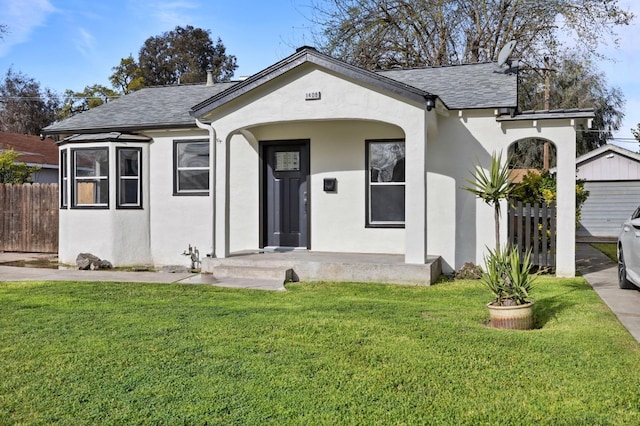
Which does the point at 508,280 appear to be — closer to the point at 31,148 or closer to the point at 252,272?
the point at 252,272

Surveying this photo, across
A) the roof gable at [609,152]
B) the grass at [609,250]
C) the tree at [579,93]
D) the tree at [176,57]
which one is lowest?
the grass at [609,250]

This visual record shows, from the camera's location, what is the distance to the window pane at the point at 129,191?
12.3 m

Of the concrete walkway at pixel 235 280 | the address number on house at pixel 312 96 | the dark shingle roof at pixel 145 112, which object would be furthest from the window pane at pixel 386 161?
the dark shingle roof at pixel 145 112

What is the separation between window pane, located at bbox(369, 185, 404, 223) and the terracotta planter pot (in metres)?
4.84

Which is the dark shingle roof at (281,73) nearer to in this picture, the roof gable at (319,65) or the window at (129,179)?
the roof gable at (319,65)

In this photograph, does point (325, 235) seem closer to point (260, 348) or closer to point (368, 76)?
point (368, 76)

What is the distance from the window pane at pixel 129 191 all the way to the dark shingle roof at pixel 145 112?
1.17 m

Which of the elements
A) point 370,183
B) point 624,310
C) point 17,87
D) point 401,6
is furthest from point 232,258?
point 17,87

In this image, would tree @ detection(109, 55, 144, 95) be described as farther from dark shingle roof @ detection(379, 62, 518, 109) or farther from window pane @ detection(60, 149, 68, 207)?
dark shingle roof @ detection(379, 62, 518, 109)

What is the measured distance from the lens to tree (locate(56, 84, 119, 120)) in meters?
36.7

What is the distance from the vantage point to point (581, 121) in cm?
995

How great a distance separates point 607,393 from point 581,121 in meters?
6.96

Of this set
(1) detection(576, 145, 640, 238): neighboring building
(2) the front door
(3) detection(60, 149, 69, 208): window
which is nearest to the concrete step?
(2) the front door

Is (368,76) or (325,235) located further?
Answer: (325,235)
